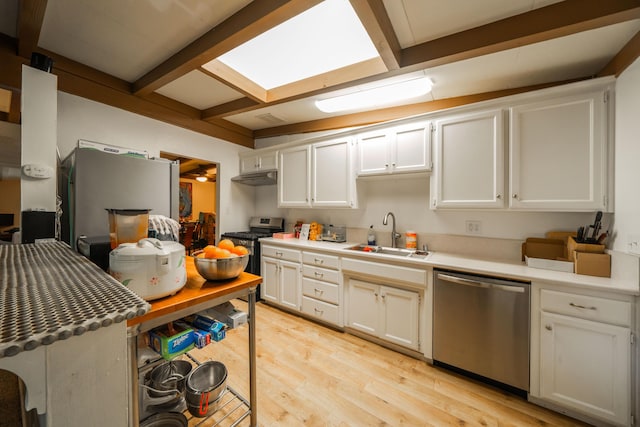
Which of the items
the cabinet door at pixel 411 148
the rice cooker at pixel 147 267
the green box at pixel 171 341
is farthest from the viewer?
the cabinet door at pixel 411 148

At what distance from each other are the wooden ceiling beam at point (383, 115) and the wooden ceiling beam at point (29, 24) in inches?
94.7

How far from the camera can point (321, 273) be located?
268 cm

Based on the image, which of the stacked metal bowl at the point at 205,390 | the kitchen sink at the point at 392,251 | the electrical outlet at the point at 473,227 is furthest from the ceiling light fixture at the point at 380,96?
the stacked metal bowl at the point at 205,390

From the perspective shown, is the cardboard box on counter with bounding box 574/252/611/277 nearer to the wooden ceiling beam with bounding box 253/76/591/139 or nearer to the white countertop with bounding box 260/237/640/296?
the white countertop with bounding box 260/237/640/296

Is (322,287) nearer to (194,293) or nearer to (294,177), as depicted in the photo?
(294,177)

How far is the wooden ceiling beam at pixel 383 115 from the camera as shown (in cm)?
231

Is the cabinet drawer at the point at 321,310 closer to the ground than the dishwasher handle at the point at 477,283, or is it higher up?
closer to the ground

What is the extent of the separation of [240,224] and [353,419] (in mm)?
3017

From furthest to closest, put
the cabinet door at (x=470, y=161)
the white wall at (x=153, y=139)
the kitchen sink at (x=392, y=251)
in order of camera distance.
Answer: the kitchen sink at (x=392, y=251) → the white wall at (x=153, y=139) → the cabinet door at (x=470, y=161)

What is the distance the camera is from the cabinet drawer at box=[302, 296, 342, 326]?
259cm

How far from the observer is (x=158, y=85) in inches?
90.7

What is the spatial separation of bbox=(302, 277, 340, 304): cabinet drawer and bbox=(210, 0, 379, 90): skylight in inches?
83.7

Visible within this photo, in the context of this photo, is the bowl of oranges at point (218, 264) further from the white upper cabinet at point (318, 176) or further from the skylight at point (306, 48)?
the white upper cabinet at point (318, 176)

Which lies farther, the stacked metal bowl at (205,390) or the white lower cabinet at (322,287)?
the white lower cabinet at (322,287)
